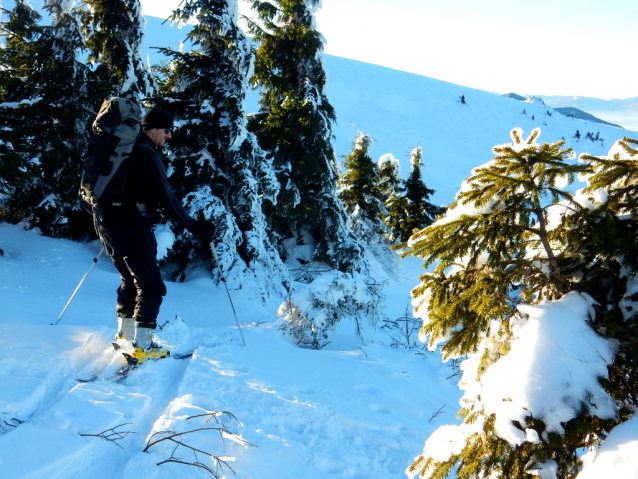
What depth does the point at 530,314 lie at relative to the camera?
1.86 m

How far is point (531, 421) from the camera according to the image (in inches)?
66.0

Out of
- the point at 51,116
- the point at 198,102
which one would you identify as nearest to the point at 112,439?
the point at 198,102

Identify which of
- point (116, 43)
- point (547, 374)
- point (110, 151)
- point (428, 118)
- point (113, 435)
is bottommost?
point (113, 435)

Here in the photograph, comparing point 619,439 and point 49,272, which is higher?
point 619,439

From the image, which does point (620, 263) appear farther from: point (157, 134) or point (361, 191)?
point (361, 191)

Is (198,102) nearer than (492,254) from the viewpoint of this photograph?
No

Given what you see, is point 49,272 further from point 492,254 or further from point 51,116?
point 492,254

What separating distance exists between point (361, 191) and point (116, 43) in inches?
456

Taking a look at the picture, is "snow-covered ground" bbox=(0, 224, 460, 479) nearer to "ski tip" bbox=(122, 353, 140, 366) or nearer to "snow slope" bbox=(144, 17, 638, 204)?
"ski tip" bbox=(122, 353, 140, 366)

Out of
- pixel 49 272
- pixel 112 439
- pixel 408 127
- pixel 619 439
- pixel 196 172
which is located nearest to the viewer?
pixel 619 439

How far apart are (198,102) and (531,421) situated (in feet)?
30.8

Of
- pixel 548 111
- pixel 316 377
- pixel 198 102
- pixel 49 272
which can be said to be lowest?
pixel 49 272

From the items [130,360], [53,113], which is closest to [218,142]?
[53,113]

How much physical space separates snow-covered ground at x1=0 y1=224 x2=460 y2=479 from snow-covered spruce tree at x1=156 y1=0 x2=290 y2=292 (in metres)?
3.88
